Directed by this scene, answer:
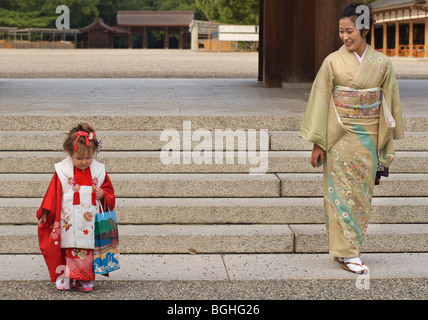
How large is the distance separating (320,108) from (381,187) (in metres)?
1.41

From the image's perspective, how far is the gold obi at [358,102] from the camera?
12.2 ft

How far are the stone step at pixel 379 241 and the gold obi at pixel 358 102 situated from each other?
3.28 feet

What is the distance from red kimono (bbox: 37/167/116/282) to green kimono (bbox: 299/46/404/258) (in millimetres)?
1298

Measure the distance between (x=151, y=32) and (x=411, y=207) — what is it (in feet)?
187

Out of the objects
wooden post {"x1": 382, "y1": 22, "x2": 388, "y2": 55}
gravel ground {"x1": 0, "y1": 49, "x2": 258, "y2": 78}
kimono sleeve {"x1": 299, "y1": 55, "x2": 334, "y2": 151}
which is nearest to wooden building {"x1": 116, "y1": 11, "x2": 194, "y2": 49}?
wooden post {"x1": 382, "y1": 22, "x2": 388, "y2": 55}

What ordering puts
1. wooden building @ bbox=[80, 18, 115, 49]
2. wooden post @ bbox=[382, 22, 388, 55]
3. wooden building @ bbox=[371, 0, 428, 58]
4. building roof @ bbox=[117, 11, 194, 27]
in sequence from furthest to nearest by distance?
building roof @ bbox=[117, 11, 194, 27] < wooden building @ bbox=[80, 18, 115, 49] < wooden post @ bbox=[382, 22, 388, 55] < wooden building @ bbox=[371, 0, 428, 58]

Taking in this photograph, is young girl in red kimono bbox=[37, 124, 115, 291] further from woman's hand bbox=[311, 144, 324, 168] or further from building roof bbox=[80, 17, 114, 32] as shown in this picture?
building roof bbox=[80, 17, 114, 32]

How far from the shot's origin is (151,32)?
196 ft

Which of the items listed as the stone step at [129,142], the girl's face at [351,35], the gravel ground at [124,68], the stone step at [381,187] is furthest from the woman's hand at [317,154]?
the gravel ground at [124,68]

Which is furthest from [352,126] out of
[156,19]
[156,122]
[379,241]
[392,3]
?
[156,19]

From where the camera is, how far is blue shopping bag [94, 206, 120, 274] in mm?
3494

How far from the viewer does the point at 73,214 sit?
345 cm
